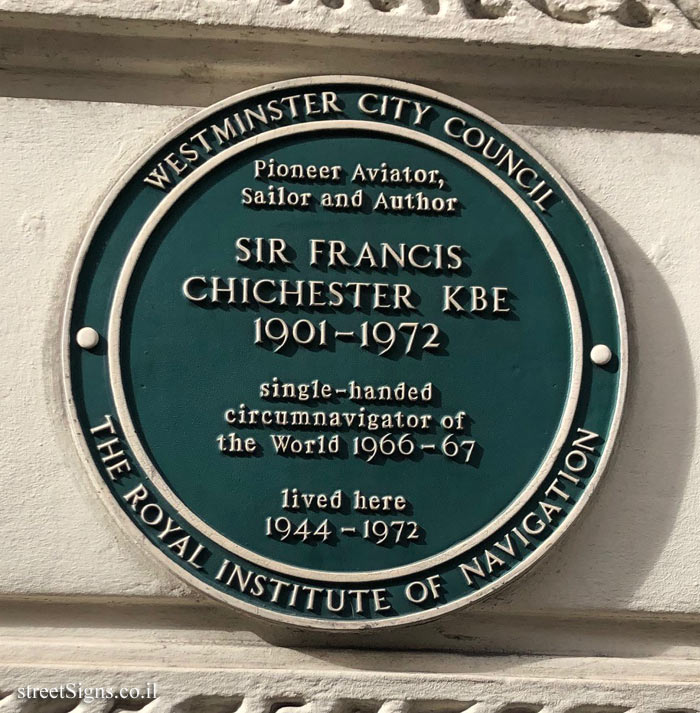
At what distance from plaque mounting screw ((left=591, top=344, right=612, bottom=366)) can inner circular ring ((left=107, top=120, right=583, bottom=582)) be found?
0.04 metres

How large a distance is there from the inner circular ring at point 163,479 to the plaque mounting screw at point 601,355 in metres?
0.04

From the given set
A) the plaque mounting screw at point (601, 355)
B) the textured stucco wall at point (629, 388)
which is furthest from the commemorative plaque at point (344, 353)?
the textured stucco wall at point (629, 388)

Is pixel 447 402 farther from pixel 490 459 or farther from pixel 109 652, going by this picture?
pixel 109 652

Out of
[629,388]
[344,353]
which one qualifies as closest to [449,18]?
[344,353]

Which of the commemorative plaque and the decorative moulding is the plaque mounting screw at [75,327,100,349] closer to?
the commemorative plaque

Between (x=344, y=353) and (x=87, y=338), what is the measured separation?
744mm

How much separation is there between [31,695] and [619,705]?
162 cm

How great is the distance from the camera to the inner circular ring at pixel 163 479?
3090 millimetres

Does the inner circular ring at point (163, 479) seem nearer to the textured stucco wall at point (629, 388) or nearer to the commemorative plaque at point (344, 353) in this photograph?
the commemorative plaque at point (344, 353)

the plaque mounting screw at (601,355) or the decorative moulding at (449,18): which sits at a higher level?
the decorative moulding at (449,18)

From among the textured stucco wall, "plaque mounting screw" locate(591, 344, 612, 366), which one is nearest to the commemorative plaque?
"plaque mounting screw" locate(591, 344, 612, 366)

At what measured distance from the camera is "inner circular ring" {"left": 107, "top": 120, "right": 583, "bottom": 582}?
3090 millimetres

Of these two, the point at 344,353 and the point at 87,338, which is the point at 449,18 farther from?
the point at 87,338

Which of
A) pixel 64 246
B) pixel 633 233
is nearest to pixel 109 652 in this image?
pixel 64 246
